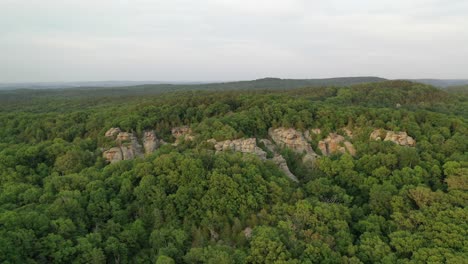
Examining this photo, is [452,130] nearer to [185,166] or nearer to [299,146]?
[299,146]

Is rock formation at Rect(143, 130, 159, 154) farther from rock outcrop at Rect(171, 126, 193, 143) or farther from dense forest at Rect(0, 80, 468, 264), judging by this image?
rock outcrop at Rect(171, 126, 193, 143)

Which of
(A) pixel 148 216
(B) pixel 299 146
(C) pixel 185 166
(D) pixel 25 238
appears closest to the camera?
(D) pixel 25 238

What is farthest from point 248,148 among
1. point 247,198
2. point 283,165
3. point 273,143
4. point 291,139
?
point 247,198

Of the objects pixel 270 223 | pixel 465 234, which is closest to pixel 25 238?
pixel 270 223

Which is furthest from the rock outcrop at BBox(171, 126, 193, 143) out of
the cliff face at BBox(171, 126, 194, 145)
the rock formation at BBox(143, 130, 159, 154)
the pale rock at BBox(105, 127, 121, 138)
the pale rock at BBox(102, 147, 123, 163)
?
the pale rock at BBox(102, 147, 123, 163)

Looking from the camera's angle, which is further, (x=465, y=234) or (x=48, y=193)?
A: (x=48, y=193)

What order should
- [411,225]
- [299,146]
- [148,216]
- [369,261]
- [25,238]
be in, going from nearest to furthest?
[25,238] → [369,261] → [411,225] → [148,216] → [299,146]

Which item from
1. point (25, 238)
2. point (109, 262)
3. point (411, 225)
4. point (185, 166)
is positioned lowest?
point (109, 262)
